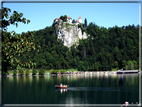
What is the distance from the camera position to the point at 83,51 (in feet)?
650

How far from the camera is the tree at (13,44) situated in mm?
18828

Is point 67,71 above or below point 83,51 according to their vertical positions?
below

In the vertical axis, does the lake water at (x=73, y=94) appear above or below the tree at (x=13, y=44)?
below

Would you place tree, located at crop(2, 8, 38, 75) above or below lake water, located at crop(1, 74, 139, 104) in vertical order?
above

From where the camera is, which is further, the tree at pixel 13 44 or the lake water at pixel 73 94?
the lake water at pixel 73 94

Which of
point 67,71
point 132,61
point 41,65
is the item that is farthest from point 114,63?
point 41,65

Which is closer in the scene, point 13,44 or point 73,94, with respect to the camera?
point 13,44

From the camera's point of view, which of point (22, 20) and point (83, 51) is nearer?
point (22, 20)

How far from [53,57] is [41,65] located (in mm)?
19585

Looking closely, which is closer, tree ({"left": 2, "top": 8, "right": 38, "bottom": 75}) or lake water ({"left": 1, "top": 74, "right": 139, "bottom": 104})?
tree ({"left": 2, "top": 8, "right": 38, "bottom": 75})

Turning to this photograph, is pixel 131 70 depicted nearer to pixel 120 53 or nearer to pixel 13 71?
pixel 120 53

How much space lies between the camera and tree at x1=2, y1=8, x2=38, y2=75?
18.8m

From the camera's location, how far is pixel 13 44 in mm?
18859

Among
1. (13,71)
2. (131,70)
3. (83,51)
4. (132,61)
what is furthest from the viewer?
(83,51)
